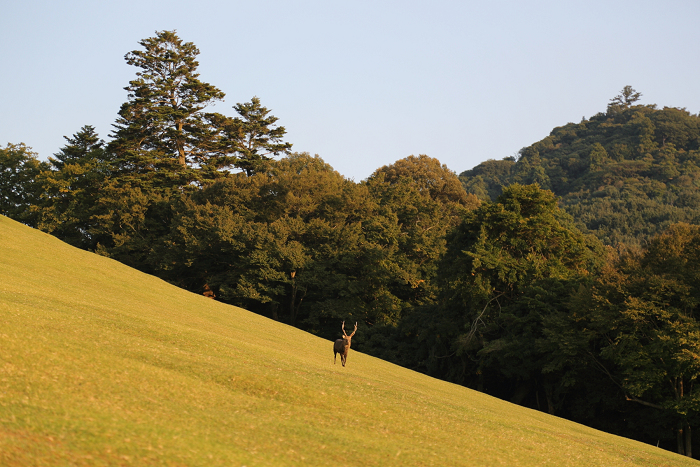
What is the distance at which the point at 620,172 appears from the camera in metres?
134

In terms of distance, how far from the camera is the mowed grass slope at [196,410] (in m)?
8.41

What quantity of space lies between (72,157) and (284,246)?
148 ft

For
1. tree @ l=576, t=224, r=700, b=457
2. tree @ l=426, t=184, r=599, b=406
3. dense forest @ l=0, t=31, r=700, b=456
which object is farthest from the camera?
tree @ l=426, t=184, r=599, b=406

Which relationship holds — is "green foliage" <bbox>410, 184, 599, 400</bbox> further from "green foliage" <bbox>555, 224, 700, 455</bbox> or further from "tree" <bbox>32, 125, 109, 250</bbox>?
"tree" <bbox>32, 125, 109, 250</bbox>

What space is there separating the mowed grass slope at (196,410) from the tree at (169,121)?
2070 inches

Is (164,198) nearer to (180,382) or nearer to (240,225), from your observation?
(240,225)

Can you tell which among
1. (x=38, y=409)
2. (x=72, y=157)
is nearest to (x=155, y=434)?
(x=38, y=409)

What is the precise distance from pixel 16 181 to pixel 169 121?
77.0 feet

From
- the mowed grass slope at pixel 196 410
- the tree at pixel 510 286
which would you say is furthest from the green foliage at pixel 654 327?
the mowed grass slope at pixel 196 410

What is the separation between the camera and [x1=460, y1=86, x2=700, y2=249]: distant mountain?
358ft

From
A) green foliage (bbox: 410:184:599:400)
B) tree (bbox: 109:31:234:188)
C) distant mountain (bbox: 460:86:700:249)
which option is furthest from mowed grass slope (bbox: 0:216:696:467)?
distant mountain (bbox: 460:86:700:249)

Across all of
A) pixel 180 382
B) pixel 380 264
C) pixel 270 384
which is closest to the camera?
pixel 180 382

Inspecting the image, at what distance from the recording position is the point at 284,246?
5834cm

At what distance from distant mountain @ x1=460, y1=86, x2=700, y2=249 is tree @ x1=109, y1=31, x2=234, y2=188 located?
5925cm
